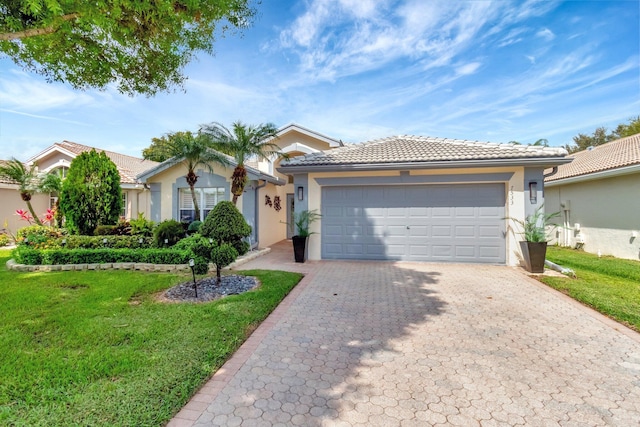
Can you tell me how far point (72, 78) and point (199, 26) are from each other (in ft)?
11.6

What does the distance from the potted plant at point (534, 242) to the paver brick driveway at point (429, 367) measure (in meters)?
2.61

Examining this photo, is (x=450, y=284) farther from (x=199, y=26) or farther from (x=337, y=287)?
(x=199, y=26)

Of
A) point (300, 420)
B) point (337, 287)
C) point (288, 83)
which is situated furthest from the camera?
point (288, 83)

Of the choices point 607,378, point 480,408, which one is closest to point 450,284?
point 607,378

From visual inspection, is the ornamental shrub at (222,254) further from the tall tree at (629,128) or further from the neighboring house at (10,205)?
the tall tree at (629,128)

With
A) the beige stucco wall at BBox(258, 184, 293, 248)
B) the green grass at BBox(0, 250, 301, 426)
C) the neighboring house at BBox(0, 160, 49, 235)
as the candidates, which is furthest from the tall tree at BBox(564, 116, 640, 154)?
the neighboring house at BBox(0, 160, 49, 235)

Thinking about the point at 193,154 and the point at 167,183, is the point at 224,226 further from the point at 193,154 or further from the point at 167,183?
the point at 167,183

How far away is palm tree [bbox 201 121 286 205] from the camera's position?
11969 millimetres

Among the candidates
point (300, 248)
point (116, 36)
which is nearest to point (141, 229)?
point (300, 248)

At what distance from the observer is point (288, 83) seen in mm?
13898

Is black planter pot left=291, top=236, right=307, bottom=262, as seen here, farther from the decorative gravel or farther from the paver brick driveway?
the paver brick driveway

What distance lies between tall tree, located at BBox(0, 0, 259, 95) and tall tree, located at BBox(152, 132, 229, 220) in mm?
3767

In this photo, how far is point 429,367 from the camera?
3.79 metres

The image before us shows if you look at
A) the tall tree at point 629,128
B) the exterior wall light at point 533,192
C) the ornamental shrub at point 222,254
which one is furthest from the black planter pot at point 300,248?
the tall tree at point 629,128
